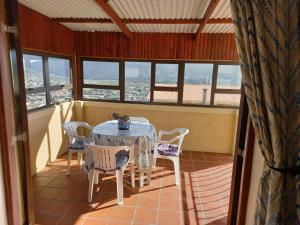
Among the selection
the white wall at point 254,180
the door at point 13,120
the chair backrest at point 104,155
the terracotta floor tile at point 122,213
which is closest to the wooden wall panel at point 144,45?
the chair backrest at point 104,155

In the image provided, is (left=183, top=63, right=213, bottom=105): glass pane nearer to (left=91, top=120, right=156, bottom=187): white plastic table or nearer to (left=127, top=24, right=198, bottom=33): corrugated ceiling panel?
(left=127, top=24, right=198, bottom=33): corrugated ceiling panel

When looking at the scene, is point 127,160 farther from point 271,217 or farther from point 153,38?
point 153,38

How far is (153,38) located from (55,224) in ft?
11.8

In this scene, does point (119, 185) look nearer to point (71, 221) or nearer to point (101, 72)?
point (71, 221)

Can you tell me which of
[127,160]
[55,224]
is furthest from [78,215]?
[127,160]

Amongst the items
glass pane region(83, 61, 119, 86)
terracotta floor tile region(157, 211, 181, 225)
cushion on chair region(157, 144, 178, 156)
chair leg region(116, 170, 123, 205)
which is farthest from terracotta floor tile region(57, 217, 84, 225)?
glass pane region(83, 61, 119, 86)

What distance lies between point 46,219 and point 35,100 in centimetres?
195

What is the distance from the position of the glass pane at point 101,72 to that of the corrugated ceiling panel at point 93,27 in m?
0.68

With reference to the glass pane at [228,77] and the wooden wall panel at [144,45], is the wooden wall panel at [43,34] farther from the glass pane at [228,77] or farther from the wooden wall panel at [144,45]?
the glass pane at [228,77]

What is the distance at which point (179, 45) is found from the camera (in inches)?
172

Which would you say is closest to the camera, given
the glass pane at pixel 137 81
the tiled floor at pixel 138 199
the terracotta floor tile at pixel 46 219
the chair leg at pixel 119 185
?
the terracotta floor tile at pixel 46 219

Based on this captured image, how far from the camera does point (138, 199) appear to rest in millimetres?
2783

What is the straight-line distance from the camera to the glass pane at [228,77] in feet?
14.3

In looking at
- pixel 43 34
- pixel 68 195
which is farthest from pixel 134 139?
pixel 43 34
